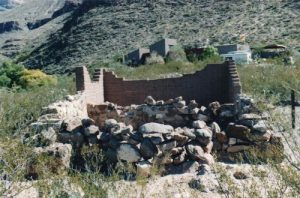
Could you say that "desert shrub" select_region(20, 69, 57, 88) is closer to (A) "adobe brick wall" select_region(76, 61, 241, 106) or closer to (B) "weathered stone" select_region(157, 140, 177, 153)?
(A) "adobe brick wall" select_region(76, 61, 241, 106)

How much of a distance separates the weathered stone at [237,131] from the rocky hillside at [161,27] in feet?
98.9

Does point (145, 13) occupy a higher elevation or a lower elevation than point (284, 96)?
higher

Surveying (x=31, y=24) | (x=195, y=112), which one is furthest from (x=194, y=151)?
(x=31, y=24)

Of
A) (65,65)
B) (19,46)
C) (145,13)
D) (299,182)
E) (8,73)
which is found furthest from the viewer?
(19,46)

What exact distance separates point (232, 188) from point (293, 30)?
3917 cm

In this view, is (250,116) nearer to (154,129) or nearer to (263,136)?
(263,136)

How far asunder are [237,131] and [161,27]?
4236cm

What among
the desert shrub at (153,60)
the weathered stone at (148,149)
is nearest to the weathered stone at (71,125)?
the weathered stone at (148,149)

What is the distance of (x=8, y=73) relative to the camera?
36406mm

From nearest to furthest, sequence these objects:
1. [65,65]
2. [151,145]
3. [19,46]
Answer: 1. [151,145]
2. [65,65]
3. [19,46]

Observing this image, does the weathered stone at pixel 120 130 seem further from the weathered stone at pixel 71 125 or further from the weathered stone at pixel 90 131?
the weathered stone at pixel 71 125

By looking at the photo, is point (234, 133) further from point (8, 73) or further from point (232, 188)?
point (8, 73)

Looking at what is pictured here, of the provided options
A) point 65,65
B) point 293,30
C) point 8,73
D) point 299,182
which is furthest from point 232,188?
point 65,65

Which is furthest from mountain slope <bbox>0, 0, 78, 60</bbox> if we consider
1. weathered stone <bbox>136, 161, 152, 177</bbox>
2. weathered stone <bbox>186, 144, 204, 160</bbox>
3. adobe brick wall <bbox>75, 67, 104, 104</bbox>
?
weathered stone <bbox>136, 161, 152, 177</bbox>
